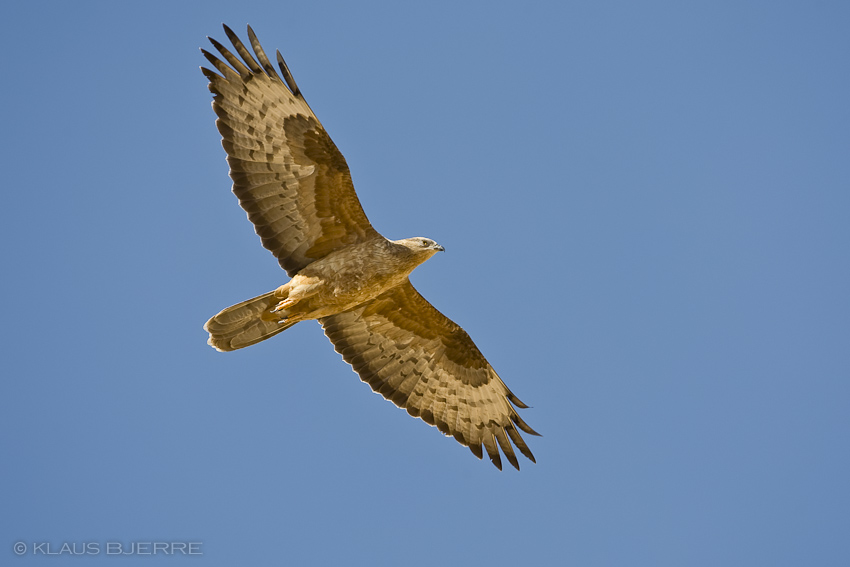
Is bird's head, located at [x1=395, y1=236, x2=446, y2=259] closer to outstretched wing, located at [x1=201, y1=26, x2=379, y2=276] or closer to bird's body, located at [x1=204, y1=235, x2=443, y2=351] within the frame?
bird's body, located at [x1=204, y1=235, x2=443, y2=351]

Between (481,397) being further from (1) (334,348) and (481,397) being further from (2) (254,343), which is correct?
(2) (254,343)

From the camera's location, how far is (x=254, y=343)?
1152cm

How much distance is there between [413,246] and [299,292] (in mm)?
1535

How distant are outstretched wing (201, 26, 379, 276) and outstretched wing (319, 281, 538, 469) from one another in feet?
5.63

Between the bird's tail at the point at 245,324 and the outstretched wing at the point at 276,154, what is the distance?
781 mm

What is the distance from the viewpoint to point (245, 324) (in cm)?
1141

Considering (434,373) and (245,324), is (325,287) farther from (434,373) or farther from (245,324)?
(434,373)

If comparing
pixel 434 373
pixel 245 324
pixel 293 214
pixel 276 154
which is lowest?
pixel 245 324

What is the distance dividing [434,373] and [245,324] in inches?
119

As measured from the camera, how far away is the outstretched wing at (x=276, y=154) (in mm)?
11180

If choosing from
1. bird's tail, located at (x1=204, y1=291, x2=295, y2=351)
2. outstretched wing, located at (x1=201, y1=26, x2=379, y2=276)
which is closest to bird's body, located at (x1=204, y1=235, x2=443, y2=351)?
bird's tail, located at (x1=204, y1=291, x2=295, y2=351)

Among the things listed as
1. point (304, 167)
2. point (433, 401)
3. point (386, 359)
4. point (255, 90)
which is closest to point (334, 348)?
point (386, 359)

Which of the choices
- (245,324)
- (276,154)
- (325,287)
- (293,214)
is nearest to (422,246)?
(325,287)

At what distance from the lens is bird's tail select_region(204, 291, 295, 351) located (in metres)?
11.3
